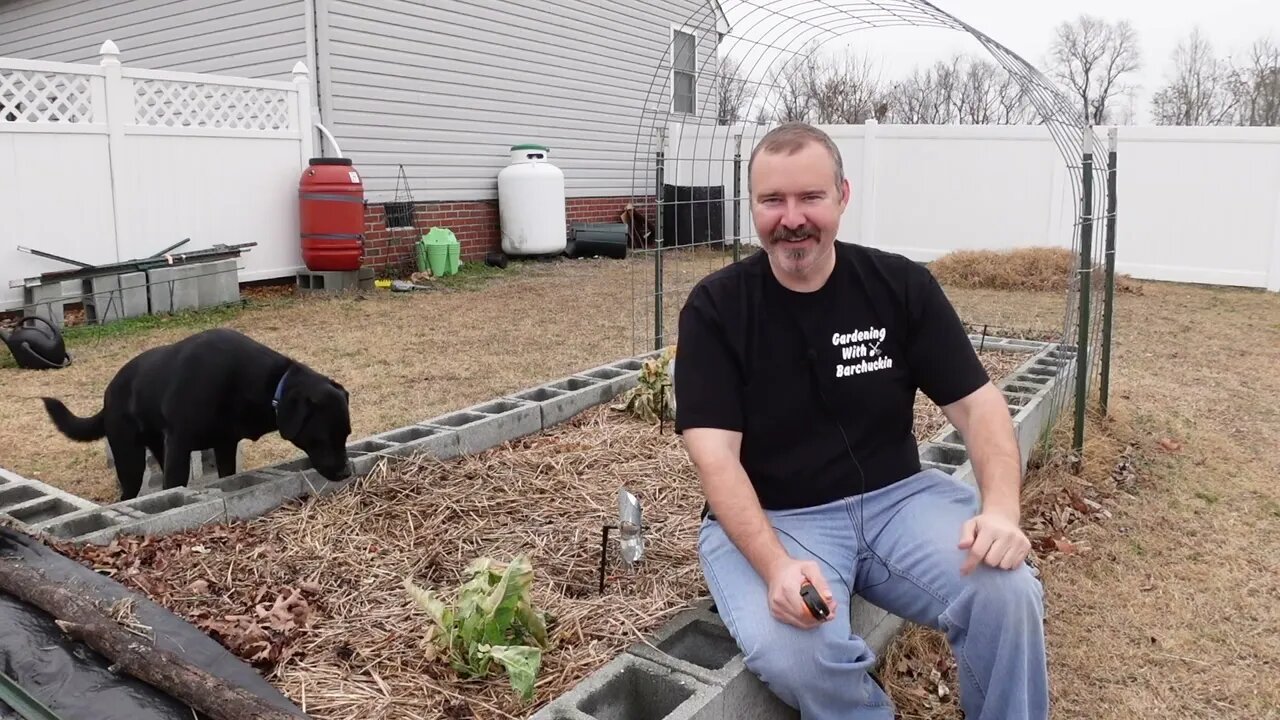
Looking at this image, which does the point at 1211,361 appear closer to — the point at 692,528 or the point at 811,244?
the point at 692,528

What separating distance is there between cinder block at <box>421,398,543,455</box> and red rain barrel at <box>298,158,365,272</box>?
565 cm

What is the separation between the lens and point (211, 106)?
9.45m

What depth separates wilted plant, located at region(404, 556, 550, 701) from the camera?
2.21 meters

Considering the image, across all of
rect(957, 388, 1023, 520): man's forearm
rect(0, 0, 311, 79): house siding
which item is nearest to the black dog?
rect(957, 388, 1023, 520): man's forearm

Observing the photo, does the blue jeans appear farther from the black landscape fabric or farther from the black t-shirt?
the black landscape fabric

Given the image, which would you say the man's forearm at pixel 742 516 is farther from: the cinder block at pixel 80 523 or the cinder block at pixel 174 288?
the cinder block at pixel 174 288

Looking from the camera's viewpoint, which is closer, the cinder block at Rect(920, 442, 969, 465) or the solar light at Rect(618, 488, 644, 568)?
the solar light at Rect(618, 488, 644, 568)

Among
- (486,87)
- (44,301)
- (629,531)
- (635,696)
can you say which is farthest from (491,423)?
(486,87)

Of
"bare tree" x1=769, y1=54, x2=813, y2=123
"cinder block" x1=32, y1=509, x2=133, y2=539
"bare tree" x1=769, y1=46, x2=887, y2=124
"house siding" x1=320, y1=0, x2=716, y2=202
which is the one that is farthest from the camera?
"bare tree" x1=769, y1=46, x2=887, y2=124

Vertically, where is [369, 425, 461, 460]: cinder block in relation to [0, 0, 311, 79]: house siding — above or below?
below

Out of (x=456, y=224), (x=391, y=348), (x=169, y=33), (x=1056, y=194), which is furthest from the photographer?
(x=1056, y=194)

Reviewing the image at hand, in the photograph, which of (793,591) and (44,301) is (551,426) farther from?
(44,301)

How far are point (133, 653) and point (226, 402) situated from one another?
4.47ft

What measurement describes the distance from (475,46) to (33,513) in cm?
1039
